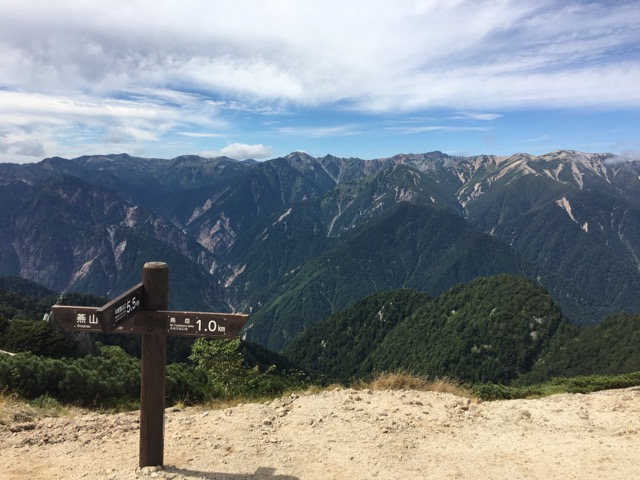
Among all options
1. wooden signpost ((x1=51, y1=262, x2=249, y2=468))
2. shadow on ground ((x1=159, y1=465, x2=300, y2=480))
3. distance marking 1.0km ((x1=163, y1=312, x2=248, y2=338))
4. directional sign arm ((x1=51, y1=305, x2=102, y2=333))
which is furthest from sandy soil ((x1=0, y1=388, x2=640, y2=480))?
directional sign arm ((x1=51, y1=305, x2=102, y2=333))

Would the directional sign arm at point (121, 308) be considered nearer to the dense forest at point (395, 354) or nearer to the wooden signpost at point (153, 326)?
the wooden signpost at point (153, 326)

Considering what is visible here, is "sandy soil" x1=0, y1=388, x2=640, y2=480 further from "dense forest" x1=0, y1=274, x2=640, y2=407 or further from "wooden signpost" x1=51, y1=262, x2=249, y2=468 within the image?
"dense forest" x1=0, y1=274, x2=640, y2=407

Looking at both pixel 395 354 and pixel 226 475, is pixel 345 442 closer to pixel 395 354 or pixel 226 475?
pixel 226 475

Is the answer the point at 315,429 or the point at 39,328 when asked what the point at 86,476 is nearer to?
the point at 315,429

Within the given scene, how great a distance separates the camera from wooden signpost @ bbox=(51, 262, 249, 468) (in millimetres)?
9773

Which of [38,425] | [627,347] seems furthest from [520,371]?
[38,425]

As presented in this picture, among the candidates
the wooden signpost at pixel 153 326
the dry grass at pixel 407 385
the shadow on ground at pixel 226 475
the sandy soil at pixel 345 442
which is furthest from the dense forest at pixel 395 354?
the wooden signpost at pixel 153 326

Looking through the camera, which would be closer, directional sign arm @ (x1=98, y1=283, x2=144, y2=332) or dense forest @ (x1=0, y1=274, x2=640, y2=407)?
directional sign arm @ (x1=98, y1=283, x2=144, y2=332)

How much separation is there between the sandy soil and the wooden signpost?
99 cm

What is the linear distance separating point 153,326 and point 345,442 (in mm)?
6019

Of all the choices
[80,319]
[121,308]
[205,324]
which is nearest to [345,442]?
[205,324]

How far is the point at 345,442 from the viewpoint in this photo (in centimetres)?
1193

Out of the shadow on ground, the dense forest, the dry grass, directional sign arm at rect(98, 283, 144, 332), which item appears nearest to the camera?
directional sign arm at rect(98, 283, 144, 332)

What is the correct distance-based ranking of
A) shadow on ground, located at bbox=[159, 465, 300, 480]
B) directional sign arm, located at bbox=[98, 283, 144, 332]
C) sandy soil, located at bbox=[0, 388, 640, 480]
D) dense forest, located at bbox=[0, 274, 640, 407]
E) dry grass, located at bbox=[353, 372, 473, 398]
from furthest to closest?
dry grass, located at bbox=[353, 372, 473, 398] < dense forest, located at bbox=[0, 274, 640, 407] < sandy soil, located at bbox=[0, 388, 640, 480] < shadow on ground, located at bbox=[159, 465, 300, 480] < directional sign arm, located at bbox=[98, 283, 144, 332]
